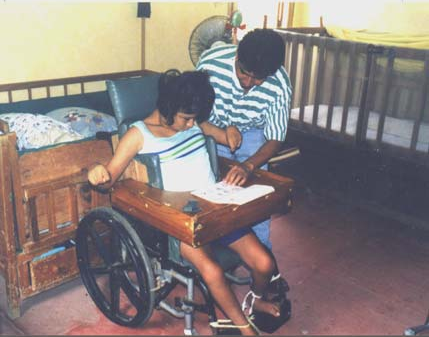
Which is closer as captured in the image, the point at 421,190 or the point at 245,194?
the point at 245,194

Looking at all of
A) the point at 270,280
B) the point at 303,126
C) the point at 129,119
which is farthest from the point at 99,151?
the point at 303,126

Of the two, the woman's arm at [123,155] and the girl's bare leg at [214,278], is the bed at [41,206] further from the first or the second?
the girl's bare leg at [214,278]

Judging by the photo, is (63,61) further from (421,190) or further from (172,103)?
(421,190)

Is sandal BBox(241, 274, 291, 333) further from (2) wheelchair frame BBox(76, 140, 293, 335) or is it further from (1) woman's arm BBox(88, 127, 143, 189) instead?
(1) woman's arm BBox(88, 127, 143, 189)

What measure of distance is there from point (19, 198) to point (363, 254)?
199 cm

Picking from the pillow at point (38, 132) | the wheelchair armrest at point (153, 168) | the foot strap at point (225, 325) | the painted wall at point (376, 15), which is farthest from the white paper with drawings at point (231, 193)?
the painted wall at point (376, 15)

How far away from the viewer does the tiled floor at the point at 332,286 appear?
7.34ft

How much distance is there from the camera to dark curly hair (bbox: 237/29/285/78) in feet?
6.32

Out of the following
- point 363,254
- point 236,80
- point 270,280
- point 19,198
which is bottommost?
point 363,254

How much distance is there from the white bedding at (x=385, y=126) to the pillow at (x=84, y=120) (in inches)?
64.7

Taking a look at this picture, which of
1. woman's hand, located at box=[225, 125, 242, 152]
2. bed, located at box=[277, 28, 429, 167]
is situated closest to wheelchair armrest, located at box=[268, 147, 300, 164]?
bed, located at box=[277, 28, 429, 167]

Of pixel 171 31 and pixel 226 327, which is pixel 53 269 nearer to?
pixel 226 327

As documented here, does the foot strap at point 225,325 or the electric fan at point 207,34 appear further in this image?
the electric fan at point 207,34

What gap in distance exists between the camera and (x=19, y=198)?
1.99 meters
